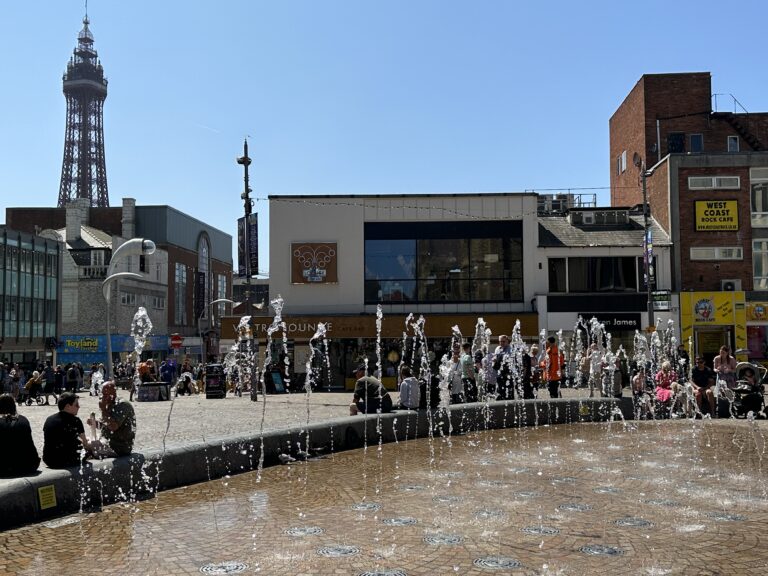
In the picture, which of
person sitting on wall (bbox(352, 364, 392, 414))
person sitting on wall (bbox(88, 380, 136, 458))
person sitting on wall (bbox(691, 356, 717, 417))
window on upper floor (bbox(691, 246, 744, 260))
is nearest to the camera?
person sitting on wall (bbox(88, 380, 136, 458))

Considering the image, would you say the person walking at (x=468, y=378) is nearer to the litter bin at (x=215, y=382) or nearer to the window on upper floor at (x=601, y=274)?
the litter bin at (x=215, y=382)

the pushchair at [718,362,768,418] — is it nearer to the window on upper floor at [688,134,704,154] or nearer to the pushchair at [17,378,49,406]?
the pushchair at [17,378,49,406]

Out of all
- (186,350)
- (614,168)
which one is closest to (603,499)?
(614,168)

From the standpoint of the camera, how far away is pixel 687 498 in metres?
7.85

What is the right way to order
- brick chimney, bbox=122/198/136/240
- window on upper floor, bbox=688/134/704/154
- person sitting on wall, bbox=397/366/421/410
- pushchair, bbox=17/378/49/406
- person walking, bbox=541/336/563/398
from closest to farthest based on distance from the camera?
1. person sitting on wall, bbox=397/366/421/410
2. person walking, bbox=541/336/563/398
3. pushchair, bbox=17/378/49/406
4. window on upper floor, bbox=688/134/704/154
5. brick chimney, bbox=122/198/136/240

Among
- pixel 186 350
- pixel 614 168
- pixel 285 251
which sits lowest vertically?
pixel 186 350

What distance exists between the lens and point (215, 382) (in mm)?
24172

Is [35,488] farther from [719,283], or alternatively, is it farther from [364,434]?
[719,283]

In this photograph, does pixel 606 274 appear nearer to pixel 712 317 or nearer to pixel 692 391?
A: pixel 712 317

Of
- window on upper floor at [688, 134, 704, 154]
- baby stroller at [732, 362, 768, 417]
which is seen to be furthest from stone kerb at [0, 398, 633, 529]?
window on upper floor at [688, 134, 704, 154]

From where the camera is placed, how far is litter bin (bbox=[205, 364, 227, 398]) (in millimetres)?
24075

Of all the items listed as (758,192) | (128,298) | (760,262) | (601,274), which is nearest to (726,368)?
(601,274)

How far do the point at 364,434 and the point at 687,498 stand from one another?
19.0ft

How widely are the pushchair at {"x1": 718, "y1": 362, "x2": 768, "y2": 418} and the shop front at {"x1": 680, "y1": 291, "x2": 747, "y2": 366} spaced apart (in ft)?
55.1
